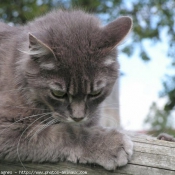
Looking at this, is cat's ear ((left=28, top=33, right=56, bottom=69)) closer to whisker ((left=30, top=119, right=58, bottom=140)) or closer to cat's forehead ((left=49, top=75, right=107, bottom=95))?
cat's forehead ((left=49, top=75, right=107, bottom=95))

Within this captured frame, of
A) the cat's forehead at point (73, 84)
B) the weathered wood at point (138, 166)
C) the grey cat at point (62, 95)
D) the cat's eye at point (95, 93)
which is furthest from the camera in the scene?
the cat's eye at point (95, 93)

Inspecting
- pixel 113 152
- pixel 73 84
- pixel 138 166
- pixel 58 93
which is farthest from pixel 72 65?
pixel 138 166

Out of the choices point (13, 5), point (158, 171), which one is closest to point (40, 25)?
point (158, 171)

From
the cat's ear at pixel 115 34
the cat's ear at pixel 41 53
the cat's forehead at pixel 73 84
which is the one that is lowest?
the cat's forehead at pixel 73 84

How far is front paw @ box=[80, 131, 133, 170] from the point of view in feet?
8.95

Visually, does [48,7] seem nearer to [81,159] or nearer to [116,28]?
[116,28]

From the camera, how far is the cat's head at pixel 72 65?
295cm

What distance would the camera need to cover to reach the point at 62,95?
3.00 metres

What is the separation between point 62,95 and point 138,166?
2.69 feet

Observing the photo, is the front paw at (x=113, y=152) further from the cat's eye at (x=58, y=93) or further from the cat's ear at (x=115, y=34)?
the cat's ear at (x=115, y=34)

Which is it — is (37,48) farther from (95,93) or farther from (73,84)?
(95,93)

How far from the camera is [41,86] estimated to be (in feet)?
9.94

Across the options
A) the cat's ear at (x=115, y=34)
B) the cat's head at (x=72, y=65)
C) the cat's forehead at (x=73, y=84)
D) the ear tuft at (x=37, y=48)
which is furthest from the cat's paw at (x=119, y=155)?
the ear tuft at (x=37, y=48)

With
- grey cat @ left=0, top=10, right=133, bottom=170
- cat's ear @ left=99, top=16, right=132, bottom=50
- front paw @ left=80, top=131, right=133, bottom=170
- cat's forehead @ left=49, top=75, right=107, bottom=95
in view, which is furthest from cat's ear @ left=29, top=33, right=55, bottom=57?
front paw @ left=80, top=131, right=133, bottom=170
